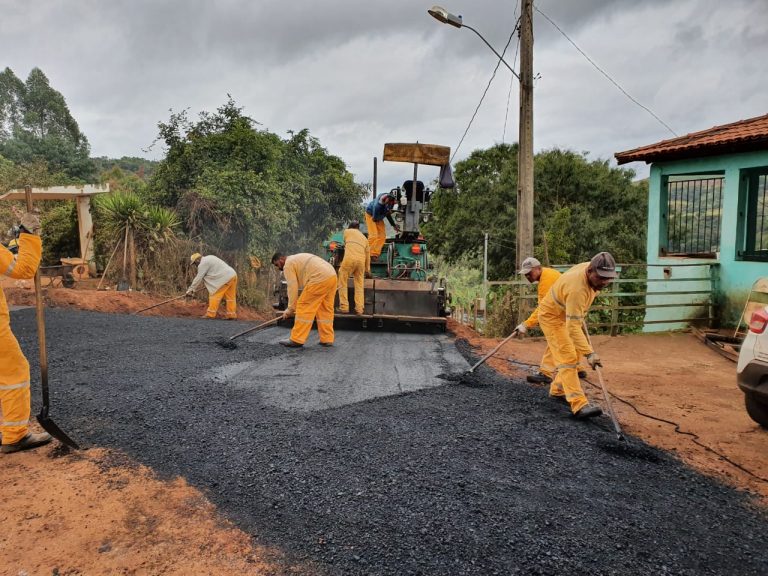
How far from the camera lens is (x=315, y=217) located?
1867 centimetres

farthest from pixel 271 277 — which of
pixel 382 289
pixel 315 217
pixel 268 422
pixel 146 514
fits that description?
pixel 146 514

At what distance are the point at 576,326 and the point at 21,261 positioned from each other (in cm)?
452

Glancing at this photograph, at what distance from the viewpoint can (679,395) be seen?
18.9 feet

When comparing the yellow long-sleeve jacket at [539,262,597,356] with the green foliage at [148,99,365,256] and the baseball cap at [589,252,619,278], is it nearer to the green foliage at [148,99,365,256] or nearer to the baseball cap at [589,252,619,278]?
the baseball cap at [589,252,619,278]

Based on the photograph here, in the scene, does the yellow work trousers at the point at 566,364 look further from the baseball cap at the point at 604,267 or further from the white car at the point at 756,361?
the white car at the point at 756,361

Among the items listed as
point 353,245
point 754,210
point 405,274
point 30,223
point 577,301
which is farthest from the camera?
point 405,274

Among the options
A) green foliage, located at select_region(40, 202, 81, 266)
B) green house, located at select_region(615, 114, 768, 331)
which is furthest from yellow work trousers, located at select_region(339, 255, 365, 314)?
green foliage, located at select_region(40, 202, 81, 266)

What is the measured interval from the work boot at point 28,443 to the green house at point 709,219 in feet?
27.8

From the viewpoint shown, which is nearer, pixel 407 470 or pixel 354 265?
pixel 407 470

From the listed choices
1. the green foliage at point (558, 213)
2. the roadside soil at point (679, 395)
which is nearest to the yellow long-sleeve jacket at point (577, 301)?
the roadside soil at point (679, 395)

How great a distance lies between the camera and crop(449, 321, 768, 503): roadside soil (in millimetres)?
3990

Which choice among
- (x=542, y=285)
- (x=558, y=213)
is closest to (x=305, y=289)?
(x=542, y=285)

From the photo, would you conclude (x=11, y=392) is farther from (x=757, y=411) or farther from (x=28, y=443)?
(x=757, y=411)

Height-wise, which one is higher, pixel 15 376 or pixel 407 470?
pixel 15 376
